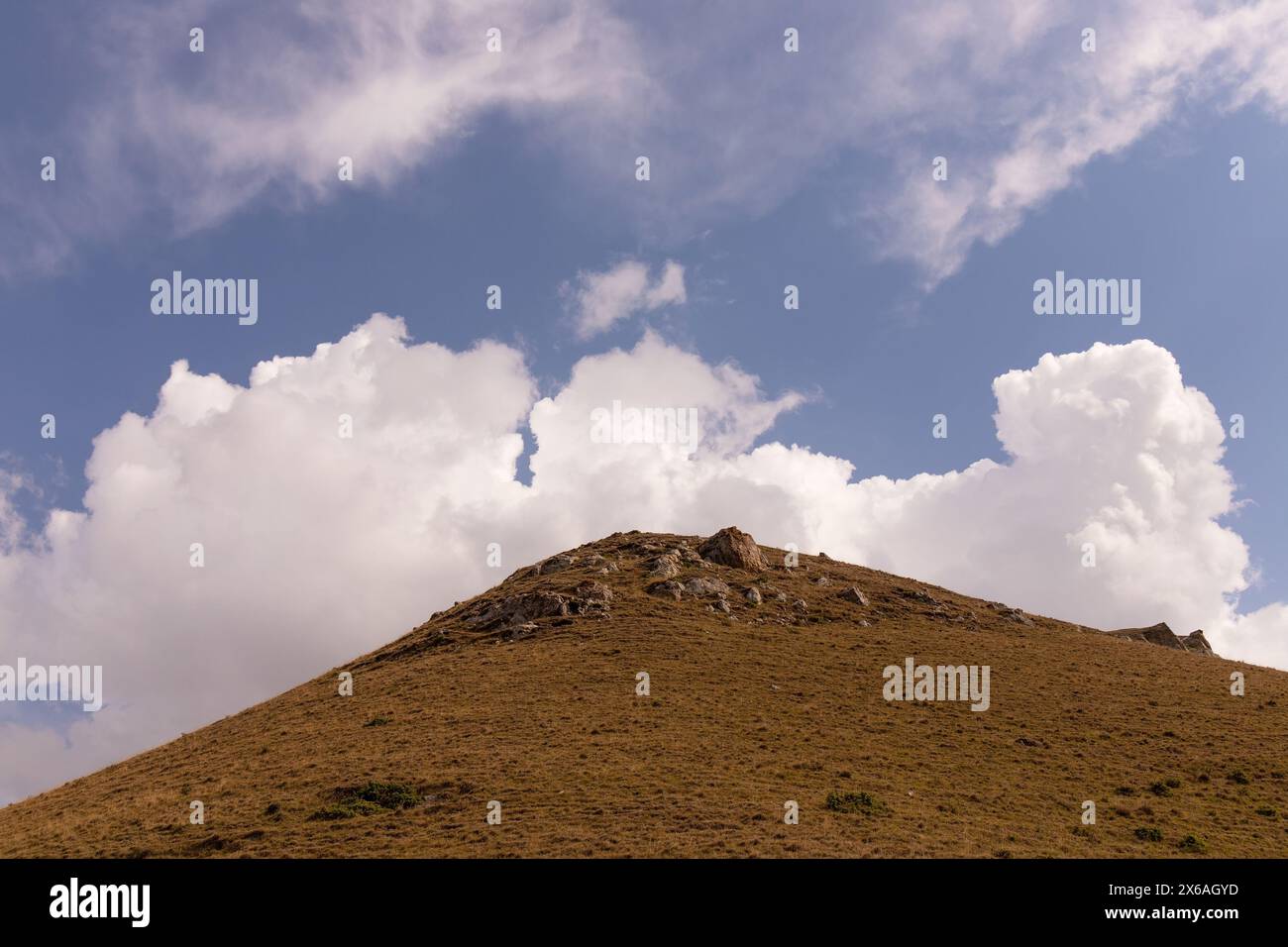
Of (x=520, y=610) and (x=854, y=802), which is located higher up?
(x=520, y=610)

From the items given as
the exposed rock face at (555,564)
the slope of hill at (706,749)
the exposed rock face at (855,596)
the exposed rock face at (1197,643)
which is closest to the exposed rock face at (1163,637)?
the exposed rock face at (1197,643)

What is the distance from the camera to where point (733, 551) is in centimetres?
8338

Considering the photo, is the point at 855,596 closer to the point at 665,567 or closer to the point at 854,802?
the point at 665,567

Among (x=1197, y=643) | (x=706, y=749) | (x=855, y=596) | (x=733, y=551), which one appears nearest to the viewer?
(x=706, y=749)

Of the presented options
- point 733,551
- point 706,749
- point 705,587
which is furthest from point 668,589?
point 706,749

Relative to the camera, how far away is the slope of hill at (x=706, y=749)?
3188 cm

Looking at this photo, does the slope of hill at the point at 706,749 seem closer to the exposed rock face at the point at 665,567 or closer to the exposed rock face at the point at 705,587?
the exposed rock face at the point at 705,587

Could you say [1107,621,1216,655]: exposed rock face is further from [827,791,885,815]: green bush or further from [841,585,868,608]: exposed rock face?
[827,791,885,815]: green bush

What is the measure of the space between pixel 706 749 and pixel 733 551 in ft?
140

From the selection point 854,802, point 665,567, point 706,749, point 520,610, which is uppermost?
point 665,567

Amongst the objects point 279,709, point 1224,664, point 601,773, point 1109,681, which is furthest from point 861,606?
point 279,709

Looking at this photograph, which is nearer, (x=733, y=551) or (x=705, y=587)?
(x=705, y=587)

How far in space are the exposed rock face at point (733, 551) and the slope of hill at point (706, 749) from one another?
25.2 ft
